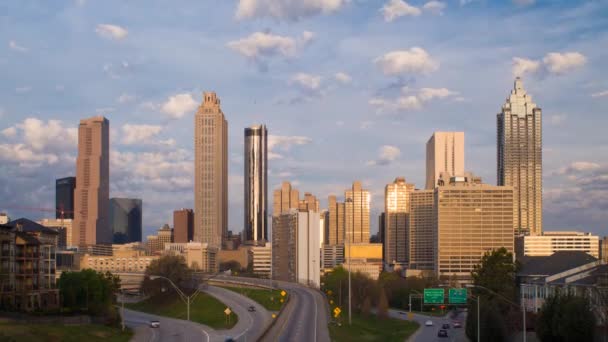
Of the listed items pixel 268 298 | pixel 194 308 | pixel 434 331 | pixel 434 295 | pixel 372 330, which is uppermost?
pixel 434 295

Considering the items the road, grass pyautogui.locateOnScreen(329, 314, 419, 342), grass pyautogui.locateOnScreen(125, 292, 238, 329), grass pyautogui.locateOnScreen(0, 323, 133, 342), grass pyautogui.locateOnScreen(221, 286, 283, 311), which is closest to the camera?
grass pyautogui.locateOnScreen(0, 323, 133, 342)

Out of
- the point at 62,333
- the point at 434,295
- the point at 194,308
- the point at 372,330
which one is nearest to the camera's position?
the point at 62,333

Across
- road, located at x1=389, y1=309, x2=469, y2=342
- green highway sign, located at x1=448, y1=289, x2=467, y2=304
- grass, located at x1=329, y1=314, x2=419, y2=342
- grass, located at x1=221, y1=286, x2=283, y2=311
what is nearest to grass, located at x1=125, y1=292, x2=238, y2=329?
grass, located at x1=221, y1=286, x2=283, y2=311

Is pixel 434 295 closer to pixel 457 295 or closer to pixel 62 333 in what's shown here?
pixel 457 295

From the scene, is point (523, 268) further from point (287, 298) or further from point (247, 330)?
point (287, 298)

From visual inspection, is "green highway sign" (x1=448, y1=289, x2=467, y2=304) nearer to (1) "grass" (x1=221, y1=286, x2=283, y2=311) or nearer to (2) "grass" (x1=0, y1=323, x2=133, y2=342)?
(2) "grass" (x1=0, y1=323, x2=133, y2=342)

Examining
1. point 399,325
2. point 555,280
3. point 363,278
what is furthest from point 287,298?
point 555,280

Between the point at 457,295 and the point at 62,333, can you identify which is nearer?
the point at 62,333

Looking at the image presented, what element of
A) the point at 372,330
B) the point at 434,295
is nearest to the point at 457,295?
the point at 434,295
